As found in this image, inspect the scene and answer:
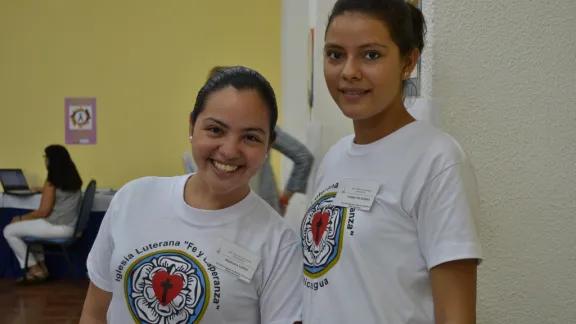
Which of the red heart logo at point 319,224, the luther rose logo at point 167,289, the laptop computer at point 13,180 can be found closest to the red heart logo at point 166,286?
the luther rose logo at point 167,289

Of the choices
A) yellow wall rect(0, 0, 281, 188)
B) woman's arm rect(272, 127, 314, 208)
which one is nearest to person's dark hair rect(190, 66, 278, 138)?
woman's arm rect(272, 127, 314, 208)

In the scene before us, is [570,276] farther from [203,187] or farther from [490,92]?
[203,187]

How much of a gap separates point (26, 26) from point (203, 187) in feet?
18.9

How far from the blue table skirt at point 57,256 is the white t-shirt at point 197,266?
173 inches

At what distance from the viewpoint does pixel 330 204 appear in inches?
43.2

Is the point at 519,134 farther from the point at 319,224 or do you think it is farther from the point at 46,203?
the point at 46,203

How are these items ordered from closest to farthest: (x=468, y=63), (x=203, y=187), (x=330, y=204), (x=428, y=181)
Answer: (x=428, y=181)
(x=330, y=204)
(x=203, y=187)
(x=468, y=63)

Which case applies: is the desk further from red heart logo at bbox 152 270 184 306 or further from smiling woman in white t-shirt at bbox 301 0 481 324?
smiling woman in white t-shirt at bbox 301 0 481 324

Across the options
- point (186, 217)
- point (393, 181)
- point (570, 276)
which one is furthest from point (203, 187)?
point (570, 276)

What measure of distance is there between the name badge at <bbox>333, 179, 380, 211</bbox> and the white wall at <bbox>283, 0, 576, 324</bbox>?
17.9 inches

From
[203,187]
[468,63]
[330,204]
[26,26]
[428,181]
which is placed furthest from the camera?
[26,26]

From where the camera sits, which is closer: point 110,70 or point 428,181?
point 428,181

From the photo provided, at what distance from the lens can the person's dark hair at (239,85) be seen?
1160 millimetres

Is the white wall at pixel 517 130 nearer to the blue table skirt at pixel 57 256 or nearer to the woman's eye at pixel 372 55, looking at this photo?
the woman's eye at pixel 372 55
